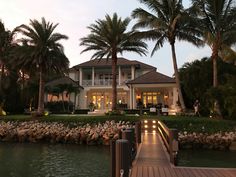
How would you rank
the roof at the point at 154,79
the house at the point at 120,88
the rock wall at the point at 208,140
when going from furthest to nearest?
the house at the point at 120,88 → the roof at the point at 154,79 → the rock wall at the point at 208,140

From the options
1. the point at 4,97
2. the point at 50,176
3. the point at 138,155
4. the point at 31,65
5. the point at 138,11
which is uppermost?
the point at 138,11

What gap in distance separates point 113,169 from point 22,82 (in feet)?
128

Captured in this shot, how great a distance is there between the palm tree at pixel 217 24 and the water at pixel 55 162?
1451 cm

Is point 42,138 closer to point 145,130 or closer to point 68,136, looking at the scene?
point 68,136

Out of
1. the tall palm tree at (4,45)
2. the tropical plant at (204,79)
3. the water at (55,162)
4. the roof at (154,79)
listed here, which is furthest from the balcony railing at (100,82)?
the water at (55,162)

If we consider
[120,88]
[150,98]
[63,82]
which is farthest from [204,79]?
[63,82]

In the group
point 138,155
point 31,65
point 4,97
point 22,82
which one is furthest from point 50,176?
point 22,82

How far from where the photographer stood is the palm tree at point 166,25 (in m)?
33.6

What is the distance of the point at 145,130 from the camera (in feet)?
92.7

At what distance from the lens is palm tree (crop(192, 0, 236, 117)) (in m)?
31.1

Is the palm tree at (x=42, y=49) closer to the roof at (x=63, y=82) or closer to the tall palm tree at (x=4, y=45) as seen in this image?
the tall palm tree at (x=4, y=45)

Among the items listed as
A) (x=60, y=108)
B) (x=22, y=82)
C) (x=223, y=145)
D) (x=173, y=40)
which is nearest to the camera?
(x=223, y=145)

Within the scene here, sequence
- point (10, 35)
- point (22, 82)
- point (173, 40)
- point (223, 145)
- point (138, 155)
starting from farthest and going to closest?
point (22, 82) → point (10, 35) → point (173, 40) → point (223, 145) → point (138, 155)

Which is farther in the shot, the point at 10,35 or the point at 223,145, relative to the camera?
the point at 10,35
